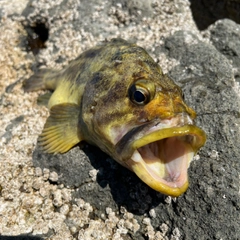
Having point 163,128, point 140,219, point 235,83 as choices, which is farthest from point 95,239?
point 235,83

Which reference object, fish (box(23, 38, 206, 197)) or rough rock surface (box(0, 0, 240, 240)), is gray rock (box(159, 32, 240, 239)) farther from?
fish (box(23, 38, 206, 197))

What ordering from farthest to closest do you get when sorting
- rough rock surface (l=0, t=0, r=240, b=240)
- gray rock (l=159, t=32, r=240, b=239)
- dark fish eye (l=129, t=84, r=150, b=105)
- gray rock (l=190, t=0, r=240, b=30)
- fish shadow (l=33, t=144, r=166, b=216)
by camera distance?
gray rock (l=190, t=0, r=240, b=30), fish shadow (l=33, t=144, r=166, b=216), rough rock surface (l=0, t=0, r=240, b=240), gray rock (l=159, t=32, r=240, b=239), dark fish eye (l=129, t=84, r=150, b=105)

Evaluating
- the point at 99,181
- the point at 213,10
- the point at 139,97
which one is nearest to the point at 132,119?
the point at 139,97

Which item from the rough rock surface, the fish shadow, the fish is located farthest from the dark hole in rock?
the fish shadow

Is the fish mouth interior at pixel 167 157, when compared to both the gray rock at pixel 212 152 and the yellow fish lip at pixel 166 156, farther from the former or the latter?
the gray rock at pixel 212 152

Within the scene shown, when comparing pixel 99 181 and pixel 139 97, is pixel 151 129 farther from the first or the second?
pixel 99 181

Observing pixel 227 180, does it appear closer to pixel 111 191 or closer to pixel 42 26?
pixel 111 191
